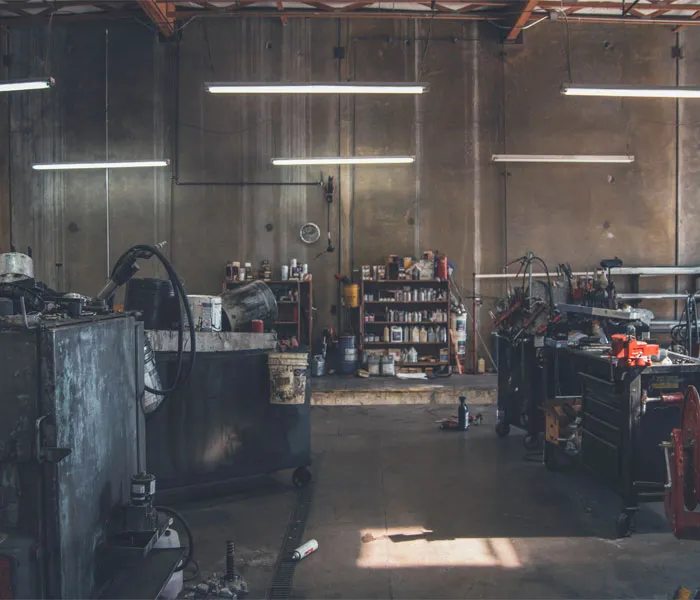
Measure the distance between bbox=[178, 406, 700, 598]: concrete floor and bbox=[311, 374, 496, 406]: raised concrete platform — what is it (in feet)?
7.31

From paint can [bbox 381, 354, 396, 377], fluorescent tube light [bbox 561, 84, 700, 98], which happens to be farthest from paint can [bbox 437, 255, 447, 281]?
fluorescent tube light [bbox 561, 84, 700, 98]

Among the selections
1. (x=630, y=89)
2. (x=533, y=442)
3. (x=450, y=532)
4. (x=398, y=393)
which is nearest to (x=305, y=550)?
(x=450, y=532)

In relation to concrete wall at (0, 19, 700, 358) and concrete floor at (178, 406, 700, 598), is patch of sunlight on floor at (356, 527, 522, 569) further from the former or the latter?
concrete wall at (0, 19, 700, 358)

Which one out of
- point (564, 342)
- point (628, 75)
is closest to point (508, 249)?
point (628, 75)

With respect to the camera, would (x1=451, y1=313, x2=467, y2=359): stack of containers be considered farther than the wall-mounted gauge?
No

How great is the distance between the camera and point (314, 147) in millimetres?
9367

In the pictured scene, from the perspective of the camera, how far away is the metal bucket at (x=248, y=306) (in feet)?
15.9

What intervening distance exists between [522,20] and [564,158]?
199 centimetres

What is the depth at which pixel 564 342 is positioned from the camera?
15.8 ft

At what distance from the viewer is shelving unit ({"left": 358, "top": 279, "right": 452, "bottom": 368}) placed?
29.7 feet

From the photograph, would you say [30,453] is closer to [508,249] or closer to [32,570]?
[32,570]

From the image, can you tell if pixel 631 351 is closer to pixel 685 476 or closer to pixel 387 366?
pixel 685 476

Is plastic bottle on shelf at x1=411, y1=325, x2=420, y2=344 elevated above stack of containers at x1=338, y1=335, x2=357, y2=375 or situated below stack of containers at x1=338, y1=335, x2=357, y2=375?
above

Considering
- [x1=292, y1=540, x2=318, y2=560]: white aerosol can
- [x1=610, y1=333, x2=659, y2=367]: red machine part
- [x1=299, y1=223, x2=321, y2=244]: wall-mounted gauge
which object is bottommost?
[x1=292, y1=540, x2=318, y2=560]: white aerosol can
